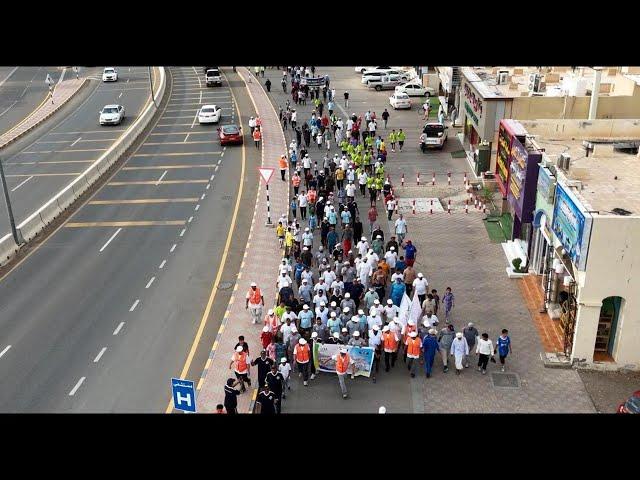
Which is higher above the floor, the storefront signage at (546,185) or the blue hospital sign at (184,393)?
the storefront signage at (546,185)

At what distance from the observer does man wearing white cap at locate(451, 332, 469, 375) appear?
1659 cm

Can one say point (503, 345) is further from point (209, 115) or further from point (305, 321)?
point (209, 115)

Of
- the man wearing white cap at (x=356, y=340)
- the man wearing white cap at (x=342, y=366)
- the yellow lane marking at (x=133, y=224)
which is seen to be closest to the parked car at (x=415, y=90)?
the yellow lane marking at (x=133, y=224)

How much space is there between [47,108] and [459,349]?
45.1 meters

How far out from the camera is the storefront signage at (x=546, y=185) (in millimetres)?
19203

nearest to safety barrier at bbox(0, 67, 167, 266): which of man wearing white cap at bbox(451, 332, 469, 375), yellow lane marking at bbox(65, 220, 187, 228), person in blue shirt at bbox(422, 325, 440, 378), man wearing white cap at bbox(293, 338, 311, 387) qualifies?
yellow lane marking at bbox(65, 220, 187, 228)

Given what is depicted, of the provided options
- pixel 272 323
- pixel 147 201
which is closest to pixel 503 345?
pixel 272 323

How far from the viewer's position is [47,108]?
52969 mm

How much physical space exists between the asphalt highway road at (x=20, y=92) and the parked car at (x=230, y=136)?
643 inches

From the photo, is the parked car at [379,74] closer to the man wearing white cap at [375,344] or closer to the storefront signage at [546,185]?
the storefront signage at [546,185]

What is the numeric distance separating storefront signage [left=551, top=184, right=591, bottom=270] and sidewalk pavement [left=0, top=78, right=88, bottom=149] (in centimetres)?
3443

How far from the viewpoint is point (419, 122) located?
43375 mm

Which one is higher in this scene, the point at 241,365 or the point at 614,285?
the point at 614,285
